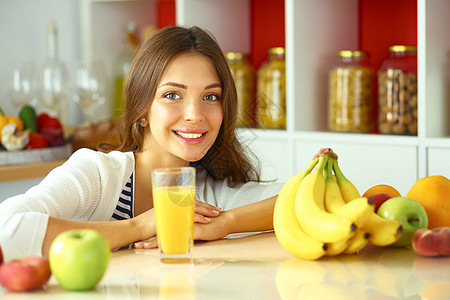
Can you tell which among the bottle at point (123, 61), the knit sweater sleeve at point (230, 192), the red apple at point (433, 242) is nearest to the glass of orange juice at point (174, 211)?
the red apple at point (433, 242)

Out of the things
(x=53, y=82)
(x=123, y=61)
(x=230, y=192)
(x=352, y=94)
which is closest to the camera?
(x=230, y=192)

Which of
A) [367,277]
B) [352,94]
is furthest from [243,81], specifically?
[367,277]

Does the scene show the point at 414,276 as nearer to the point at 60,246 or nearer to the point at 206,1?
the point at 60,246

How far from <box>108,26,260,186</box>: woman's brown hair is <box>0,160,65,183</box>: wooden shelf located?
0.74 m

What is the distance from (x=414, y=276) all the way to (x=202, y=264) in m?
0.31

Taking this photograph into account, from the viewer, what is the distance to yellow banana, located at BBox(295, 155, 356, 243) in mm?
957

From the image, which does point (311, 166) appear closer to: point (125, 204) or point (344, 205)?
point (344, 205)

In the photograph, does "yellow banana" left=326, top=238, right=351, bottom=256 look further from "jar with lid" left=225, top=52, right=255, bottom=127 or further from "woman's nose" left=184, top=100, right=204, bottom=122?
"jar with lid" left=225, top=52, right=255, bottom=127

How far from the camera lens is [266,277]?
921 millimetres

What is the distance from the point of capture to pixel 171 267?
3.22ft

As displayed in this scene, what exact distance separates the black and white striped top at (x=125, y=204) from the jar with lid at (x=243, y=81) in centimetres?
111

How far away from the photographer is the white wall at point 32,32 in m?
2.73

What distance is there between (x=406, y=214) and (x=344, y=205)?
127 millimetres

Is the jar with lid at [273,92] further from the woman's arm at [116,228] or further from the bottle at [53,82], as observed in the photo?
the woman's arm at [116,228]
